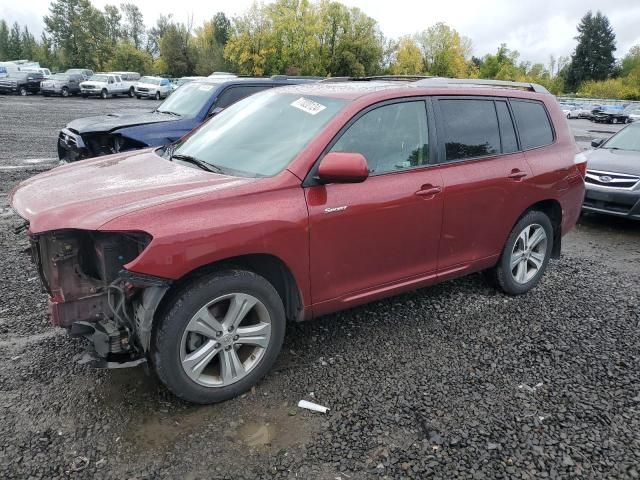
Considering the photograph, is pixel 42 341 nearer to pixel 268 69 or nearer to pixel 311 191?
pixel 311 191

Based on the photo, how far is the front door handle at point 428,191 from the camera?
3.63 meters

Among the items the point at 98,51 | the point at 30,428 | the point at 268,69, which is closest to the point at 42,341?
the point at 30,428

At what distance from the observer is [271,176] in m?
3.13

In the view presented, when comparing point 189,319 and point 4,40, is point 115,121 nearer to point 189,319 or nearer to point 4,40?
point 189,319

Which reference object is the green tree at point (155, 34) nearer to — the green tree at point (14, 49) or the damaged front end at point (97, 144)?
the green tree at point (14, 49)

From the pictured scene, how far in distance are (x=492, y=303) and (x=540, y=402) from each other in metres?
1.47

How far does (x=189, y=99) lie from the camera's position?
843 cm

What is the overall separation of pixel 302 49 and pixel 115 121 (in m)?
53.1

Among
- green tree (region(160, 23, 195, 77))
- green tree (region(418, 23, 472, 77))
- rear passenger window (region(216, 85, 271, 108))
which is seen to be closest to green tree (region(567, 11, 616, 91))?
green tree (region(418, 23, 472, 77))

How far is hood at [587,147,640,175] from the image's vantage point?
23.8 feet

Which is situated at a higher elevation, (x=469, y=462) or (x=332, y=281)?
(x=332, y=281)

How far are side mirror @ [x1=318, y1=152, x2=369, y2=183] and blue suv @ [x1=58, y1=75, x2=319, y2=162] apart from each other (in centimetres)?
491

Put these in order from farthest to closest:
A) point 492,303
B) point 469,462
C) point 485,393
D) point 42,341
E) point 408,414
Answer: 1. point 492,303
2. point 42,341
3. point 485,393
4. point 408,414
5. point 469,462

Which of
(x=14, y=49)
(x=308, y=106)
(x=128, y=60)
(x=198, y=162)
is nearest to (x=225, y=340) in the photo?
(x=198, y=162)
